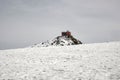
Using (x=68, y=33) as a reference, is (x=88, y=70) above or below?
below

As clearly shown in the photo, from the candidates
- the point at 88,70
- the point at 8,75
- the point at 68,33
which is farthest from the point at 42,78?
the point at 68,33

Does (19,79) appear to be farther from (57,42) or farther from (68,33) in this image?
(68,33)

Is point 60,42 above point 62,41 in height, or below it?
below

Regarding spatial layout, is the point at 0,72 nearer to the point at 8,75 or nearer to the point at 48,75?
the point at 8,75

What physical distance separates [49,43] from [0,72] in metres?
72.7

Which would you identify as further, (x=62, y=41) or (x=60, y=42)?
(x=62, y=41)

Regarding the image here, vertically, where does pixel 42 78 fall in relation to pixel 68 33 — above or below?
below

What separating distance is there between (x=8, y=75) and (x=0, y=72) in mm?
1189

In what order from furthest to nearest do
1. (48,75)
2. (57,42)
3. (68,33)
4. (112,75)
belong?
(68,33) < (57,42) < (48,75) < (112,75)

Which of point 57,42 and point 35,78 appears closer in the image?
point 35,78

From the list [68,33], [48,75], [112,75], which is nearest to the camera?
[112,75]

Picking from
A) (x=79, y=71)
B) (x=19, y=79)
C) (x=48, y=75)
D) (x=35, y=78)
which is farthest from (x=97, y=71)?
(x=19, y=79)

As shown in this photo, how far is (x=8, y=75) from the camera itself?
10039 mm

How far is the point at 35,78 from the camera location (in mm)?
9195
